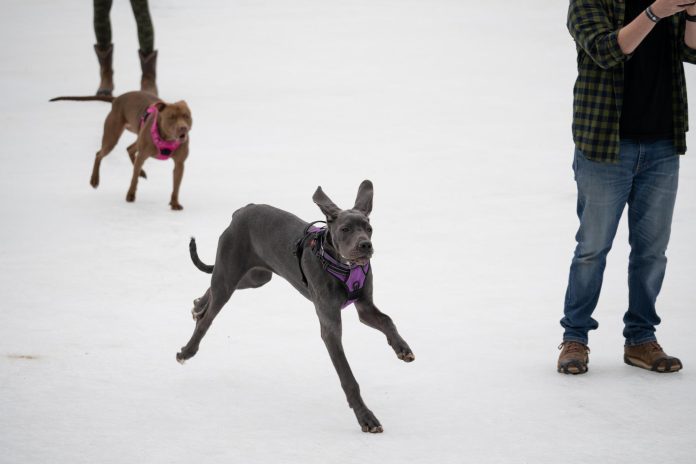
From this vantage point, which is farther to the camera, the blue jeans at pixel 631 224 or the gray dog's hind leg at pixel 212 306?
the gray dog's hind leg at pixel 212 306

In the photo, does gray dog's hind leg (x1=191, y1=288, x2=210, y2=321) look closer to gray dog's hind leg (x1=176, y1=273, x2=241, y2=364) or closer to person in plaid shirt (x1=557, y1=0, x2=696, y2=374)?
gray dog's hind leg (x1=176, y1=273, x2=241, y2=364)

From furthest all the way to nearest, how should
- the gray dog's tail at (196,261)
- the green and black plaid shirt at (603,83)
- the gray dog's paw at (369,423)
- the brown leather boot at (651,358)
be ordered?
the gray dog's tail at (196,261)
the brown leather boot at (651,358)
the green and black plaid shirt at (603,83)
the gray dog's paw at (369,423)

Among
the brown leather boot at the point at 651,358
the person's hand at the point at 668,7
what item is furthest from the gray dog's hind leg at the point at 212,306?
the person's hand at the point at 668,7

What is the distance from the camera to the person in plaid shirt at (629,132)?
3441mm

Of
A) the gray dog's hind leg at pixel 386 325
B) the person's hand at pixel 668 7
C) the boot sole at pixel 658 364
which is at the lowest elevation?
the boot sole at pixel 658 364

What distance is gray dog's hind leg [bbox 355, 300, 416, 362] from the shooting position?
3.26m

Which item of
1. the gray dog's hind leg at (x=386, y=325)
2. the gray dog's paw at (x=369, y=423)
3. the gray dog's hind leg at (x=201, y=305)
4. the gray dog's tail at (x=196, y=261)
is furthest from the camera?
the gray dog's tail at (x=196, y=261)

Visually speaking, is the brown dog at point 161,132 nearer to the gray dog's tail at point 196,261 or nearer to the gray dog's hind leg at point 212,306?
the gray dog's tail at point 196,261

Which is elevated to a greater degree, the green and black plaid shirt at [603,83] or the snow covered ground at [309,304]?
the green and black plaid shirt at [603,83]

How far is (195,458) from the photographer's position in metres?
2.94

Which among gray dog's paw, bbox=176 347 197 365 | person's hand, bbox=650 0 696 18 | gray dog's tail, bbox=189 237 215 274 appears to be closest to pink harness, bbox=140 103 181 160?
gray dog's tail, bbox=189 237 215 274

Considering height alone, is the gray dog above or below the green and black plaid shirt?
below

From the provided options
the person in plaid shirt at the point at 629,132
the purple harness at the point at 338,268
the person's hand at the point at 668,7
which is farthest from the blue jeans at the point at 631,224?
the purple harness at the point at 338,268

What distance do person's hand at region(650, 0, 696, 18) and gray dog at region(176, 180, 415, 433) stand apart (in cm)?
126
